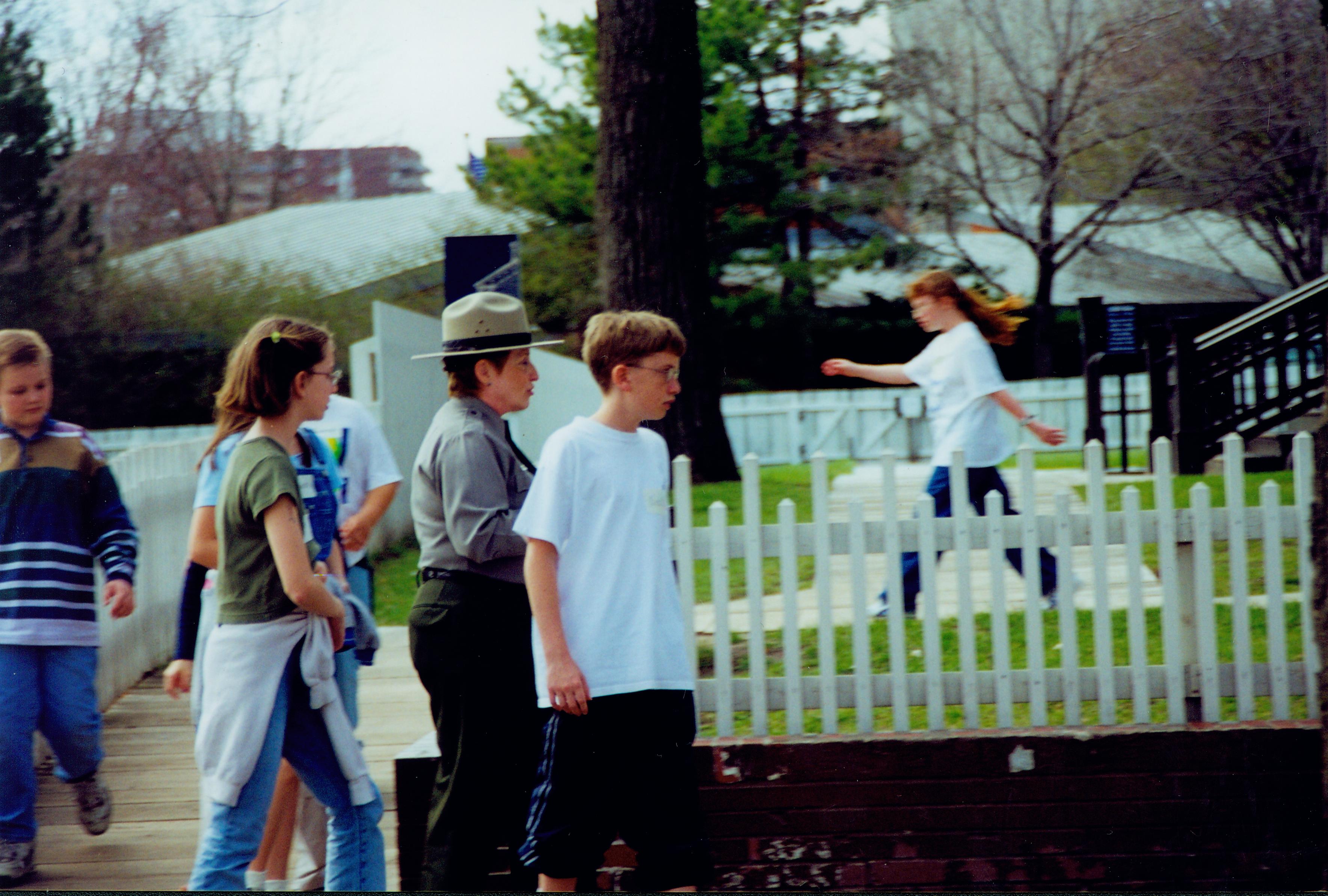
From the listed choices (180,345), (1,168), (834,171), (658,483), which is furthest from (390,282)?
(658,483)

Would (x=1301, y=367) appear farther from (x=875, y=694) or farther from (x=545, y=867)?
(x=545, y=867)

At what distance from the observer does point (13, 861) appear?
384 centimetres

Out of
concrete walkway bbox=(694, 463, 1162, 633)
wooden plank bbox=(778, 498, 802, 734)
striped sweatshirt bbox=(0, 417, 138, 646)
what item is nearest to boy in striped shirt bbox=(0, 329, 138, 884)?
striped sweatshirt bbox=(0, 417, 138, 646)

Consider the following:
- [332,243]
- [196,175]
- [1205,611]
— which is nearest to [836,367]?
[1205,611]

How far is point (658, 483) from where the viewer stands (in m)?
2.96

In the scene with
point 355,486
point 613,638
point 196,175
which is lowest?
point 613,638

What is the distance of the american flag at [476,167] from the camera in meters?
24.7

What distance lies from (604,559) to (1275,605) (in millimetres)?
2432

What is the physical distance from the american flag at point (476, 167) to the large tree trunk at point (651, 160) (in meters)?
20.0

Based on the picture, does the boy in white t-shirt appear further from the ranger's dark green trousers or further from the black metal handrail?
the black metal handrail

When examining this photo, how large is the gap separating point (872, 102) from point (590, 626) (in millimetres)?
22014

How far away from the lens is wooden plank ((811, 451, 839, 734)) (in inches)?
155

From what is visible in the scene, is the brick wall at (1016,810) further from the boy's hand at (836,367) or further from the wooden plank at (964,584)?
the boy's hand at (836,367)

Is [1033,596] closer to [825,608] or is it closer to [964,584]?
[964,584]
